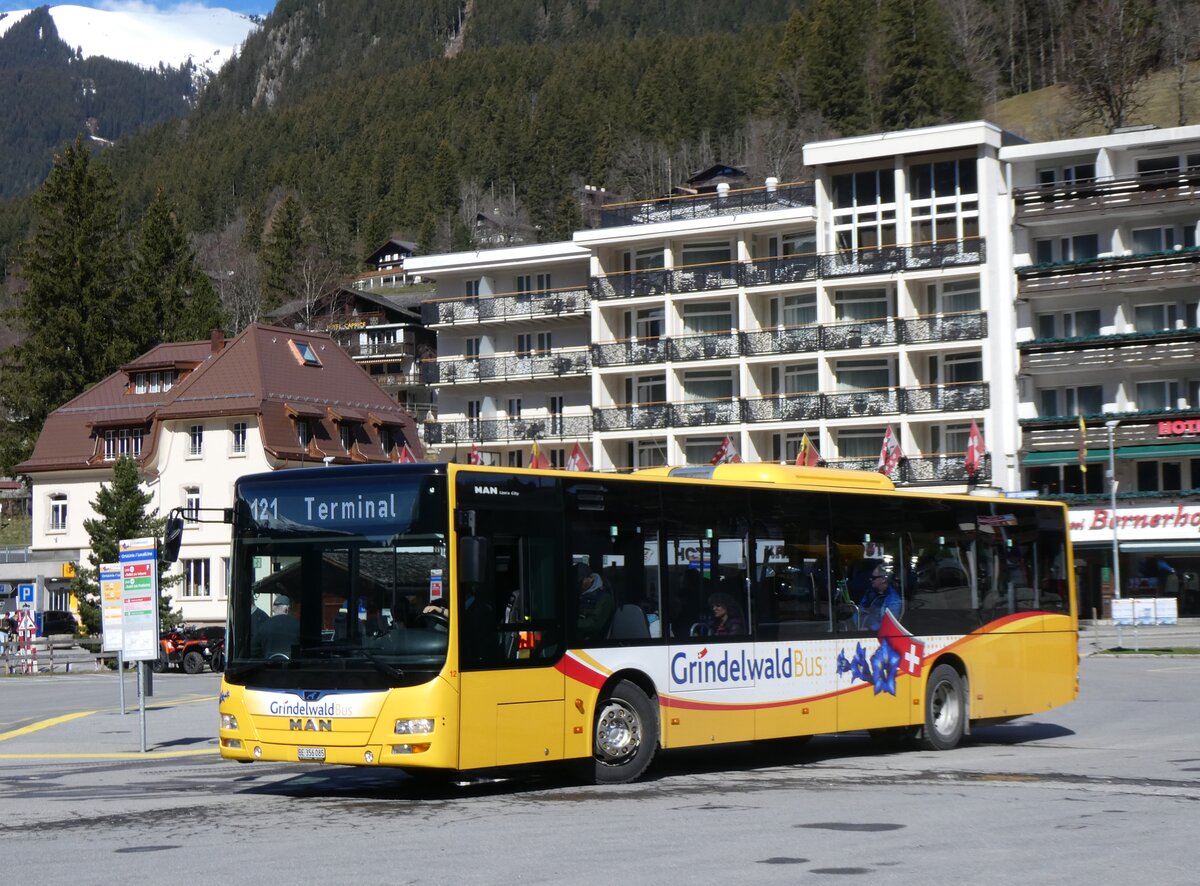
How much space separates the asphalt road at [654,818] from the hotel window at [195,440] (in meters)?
54.7

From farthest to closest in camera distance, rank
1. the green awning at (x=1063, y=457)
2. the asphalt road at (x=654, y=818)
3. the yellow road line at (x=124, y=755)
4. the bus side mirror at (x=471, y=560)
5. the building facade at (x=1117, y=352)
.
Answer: the green awning at (x=1063, y=457) < the building facade at (x=1117, y=352) < the yellow road line at (x=124, y=755) < the bus side mirror at (x=471, y=560) < the asphalt road at (x=654, y=818)

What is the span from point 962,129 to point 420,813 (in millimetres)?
58856

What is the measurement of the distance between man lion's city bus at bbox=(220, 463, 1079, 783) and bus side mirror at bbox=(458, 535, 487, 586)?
25 mm

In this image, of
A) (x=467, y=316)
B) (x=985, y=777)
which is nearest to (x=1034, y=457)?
(x=467, y=316)

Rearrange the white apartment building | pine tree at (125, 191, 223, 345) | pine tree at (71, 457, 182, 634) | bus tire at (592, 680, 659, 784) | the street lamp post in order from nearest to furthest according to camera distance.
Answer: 1. bus tire at (592, 680, 659, 784)
2. pine tree at (71, 457, 182, 634)
3. the street lamp post
4. the white apartment building
5. pine tree at (125, 191, 223, 345)

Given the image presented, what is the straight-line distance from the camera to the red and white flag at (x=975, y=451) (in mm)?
58963

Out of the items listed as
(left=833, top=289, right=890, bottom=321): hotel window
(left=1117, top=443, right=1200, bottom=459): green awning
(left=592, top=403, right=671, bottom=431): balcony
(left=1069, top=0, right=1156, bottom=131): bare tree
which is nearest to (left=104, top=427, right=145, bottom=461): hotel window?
(left=592, top=403, right=671, bottom=431): balcony

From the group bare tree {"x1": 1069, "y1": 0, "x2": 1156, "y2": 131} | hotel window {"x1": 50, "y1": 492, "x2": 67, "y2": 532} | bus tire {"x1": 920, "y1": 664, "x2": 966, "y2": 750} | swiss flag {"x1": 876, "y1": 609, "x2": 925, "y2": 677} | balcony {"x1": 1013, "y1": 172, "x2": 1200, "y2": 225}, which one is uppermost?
bare tree {"x1": 1069, "y1": 0, "x2": 1156, "y2": 131}

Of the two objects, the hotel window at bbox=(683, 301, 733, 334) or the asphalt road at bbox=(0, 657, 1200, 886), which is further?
the hotel window at bbox=(683, 301, 733, 334)

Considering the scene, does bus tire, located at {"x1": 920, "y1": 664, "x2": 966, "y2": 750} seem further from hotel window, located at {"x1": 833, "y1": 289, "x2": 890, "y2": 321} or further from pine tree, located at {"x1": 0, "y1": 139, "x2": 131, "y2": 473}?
pine tree, located at {"x1": 0, "y1": 139, "x2": 131, "y2": 473}

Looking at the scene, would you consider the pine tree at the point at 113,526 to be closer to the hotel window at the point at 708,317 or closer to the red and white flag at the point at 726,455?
the red and white flag at the point at 726,455

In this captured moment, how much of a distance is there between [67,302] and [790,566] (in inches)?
3146

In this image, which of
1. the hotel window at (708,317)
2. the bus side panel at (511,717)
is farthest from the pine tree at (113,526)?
the bus side panel at (511,717)

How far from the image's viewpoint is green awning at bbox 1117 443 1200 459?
64250mm
